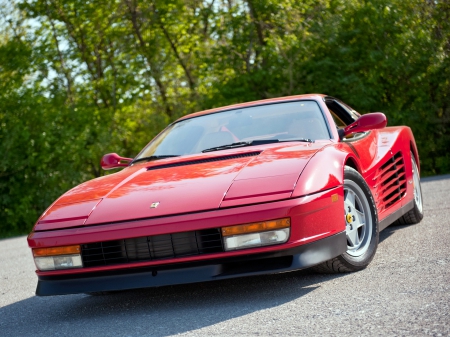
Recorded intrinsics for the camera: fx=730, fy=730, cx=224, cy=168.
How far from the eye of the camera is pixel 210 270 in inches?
155

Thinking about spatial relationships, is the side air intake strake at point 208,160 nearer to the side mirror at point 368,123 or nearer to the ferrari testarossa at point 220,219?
the ferrari testarossa at point 220,219

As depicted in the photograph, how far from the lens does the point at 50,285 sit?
4250 mm

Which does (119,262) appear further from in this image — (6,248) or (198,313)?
(6,248)

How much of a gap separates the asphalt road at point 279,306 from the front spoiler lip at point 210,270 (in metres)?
0.18

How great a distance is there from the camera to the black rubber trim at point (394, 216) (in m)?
5.17

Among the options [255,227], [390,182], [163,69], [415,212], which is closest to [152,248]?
[255,227]

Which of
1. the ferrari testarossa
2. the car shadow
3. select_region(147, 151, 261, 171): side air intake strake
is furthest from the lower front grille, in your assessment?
select_region(147, 151, 261, 171): side air intake strake

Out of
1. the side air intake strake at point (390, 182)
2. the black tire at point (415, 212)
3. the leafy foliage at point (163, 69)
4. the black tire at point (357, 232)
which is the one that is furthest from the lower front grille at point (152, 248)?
the leafy foliage at point (163, 69)

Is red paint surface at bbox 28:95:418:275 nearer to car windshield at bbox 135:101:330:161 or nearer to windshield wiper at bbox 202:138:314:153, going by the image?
windshield wiper at bbox 202:138:314:153

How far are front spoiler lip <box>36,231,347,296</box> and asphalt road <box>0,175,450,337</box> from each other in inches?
A: 7.1

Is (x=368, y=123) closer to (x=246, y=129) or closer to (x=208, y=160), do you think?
(x=246, y=129)

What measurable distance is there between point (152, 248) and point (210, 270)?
0.35 m

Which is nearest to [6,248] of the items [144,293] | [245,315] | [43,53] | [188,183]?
[144,293]

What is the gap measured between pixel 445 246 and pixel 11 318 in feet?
9.56
